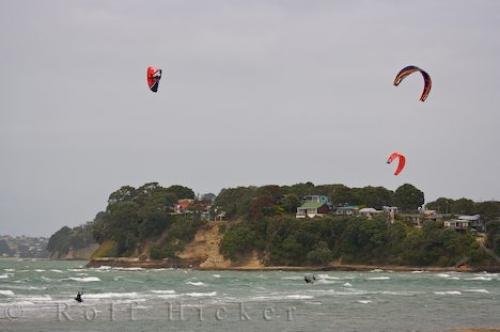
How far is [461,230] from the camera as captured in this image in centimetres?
9619

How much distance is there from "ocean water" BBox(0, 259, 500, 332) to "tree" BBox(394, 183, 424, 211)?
50642 mm

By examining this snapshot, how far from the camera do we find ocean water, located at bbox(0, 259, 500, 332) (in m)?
32.0

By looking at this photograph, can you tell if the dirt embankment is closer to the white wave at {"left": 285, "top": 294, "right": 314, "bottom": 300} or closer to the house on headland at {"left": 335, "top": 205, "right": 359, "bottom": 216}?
the house on headland at {"left": 335, "top": 205, "right": 359, "bottom": 216}

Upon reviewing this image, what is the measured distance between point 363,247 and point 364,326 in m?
64.9

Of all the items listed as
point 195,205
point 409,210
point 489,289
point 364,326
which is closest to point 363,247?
→ point 409,210

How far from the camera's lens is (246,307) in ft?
131

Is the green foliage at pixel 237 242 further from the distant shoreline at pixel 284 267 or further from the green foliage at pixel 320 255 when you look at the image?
the green foliage at pixel 320 255

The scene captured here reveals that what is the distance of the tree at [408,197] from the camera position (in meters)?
109

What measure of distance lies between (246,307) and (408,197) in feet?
Result: 236

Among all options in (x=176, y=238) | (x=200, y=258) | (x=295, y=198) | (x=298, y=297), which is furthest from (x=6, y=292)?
(x=295, y=198)

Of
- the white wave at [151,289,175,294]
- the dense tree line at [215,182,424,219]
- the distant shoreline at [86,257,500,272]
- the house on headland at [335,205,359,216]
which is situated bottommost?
the white wave at [151,289,175,294]

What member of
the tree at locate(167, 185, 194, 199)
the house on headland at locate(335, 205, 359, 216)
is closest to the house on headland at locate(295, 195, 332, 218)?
the house on headland at locate(335, 205, 359, 216)

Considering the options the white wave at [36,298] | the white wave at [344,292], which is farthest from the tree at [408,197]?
the white wave at [36,298]

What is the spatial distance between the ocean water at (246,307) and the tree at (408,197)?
50642 millimetres
